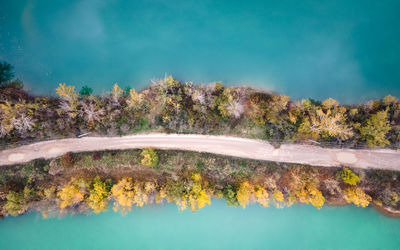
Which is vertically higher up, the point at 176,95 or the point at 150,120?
the point at 176,95

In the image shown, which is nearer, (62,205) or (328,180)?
(62,205)

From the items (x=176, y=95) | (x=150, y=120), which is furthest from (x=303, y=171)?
(x=150, y=120)

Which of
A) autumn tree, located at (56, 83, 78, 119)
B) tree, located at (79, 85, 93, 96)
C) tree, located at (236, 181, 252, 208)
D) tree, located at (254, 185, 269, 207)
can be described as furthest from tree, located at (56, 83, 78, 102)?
tree, located at (254, 185, 269, 207)

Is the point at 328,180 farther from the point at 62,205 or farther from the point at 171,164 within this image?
the point at 62,205

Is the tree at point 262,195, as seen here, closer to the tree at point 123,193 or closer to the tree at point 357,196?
the tree at point 357,196

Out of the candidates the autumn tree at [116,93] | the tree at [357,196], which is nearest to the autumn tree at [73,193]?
the autumn tree at [116,93]
